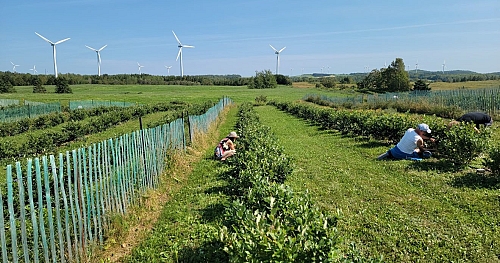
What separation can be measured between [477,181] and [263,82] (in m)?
108

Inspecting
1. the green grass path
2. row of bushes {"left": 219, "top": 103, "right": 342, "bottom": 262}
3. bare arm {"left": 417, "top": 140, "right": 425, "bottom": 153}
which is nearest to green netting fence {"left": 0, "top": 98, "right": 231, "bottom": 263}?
the green grass path

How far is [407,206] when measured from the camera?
7.10m

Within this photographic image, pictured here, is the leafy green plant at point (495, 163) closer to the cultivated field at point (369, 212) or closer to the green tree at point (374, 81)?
the cultivated field at point (369, 212)

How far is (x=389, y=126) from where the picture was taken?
14.3 meters

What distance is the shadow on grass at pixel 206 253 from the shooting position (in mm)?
4531

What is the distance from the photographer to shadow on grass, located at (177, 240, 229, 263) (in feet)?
14.9

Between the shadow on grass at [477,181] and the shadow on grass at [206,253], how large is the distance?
6.37m

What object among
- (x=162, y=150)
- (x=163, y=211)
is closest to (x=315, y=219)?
(x=163, y=211)

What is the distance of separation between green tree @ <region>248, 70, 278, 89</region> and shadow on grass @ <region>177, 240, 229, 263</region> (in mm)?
109345

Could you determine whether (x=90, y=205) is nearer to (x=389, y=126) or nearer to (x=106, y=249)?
(x=106, y=249)

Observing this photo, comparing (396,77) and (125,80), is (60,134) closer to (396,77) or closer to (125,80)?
(396,77)

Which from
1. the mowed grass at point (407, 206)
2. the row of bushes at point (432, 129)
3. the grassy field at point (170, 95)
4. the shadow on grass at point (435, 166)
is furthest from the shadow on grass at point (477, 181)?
the grassy field at point (170, 95)

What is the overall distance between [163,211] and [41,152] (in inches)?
484

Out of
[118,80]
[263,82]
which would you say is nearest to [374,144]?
[263,82]
